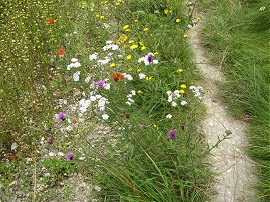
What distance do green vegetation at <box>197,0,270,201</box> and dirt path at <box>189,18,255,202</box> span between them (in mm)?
96

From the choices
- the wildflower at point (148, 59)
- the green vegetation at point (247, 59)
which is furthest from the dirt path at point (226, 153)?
the wildflower at point (148, 59)

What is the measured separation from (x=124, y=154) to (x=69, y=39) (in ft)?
6.70

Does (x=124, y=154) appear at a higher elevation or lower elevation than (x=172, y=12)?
lower

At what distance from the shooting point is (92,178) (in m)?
3.05

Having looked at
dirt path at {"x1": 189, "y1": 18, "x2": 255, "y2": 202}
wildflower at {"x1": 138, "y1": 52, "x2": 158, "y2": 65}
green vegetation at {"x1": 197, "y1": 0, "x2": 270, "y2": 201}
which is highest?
wildflower at {"x1": 138, "y1": 52, "x2": 158, "y2": 65}

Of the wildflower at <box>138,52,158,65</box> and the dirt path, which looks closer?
the dirt path

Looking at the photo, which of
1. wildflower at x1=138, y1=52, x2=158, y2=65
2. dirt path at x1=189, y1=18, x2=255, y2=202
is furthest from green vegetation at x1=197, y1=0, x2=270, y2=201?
wildflower at x1=138, y1=52, x2=158, y2=65

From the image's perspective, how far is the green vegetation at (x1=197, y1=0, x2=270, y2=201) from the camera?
10.7ft

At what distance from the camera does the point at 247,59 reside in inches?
164

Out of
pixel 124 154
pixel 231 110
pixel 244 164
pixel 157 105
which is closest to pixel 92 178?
pixel 124 154

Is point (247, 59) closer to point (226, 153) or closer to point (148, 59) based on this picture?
point (226, 153)

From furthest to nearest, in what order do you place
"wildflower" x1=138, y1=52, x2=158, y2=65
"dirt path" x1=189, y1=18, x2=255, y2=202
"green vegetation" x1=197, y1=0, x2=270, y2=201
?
"green vegetation" x1=197, y1=0, x2=270, y2=201 < "wildflower" x1=138, y1=52, x2=158, y2=65 < "dirt path" x1=189, y1=18, x2=255, y2=202

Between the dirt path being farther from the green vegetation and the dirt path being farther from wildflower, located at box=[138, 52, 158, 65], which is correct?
wildflower, located at box=[138, 52, 158, 65]

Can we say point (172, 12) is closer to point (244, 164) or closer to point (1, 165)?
point (244, 164)
